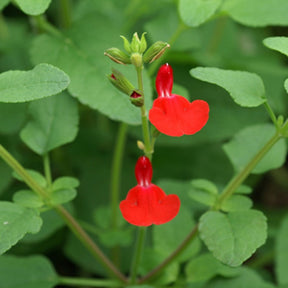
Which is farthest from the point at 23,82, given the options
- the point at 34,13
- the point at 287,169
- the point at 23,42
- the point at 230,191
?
the point at 287,169

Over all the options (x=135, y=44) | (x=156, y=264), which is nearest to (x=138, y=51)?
(x=135, y=44)

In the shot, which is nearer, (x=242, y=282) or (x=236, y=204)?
(x=236, y=204)

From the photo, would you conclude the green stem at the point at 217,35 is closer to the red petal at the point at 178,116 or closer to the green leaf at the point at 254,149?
the green leaf at the point at 254,149

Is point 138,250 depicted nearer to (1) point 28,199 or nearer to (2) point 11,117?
(1) point 28,199

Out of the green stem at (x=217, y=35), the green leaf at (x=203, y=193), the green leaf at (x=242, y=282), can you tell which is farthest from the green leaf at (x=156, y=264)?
the green stem at (x=217, y=35)

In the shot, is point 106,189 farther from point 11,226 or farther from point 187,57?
point 11,226
